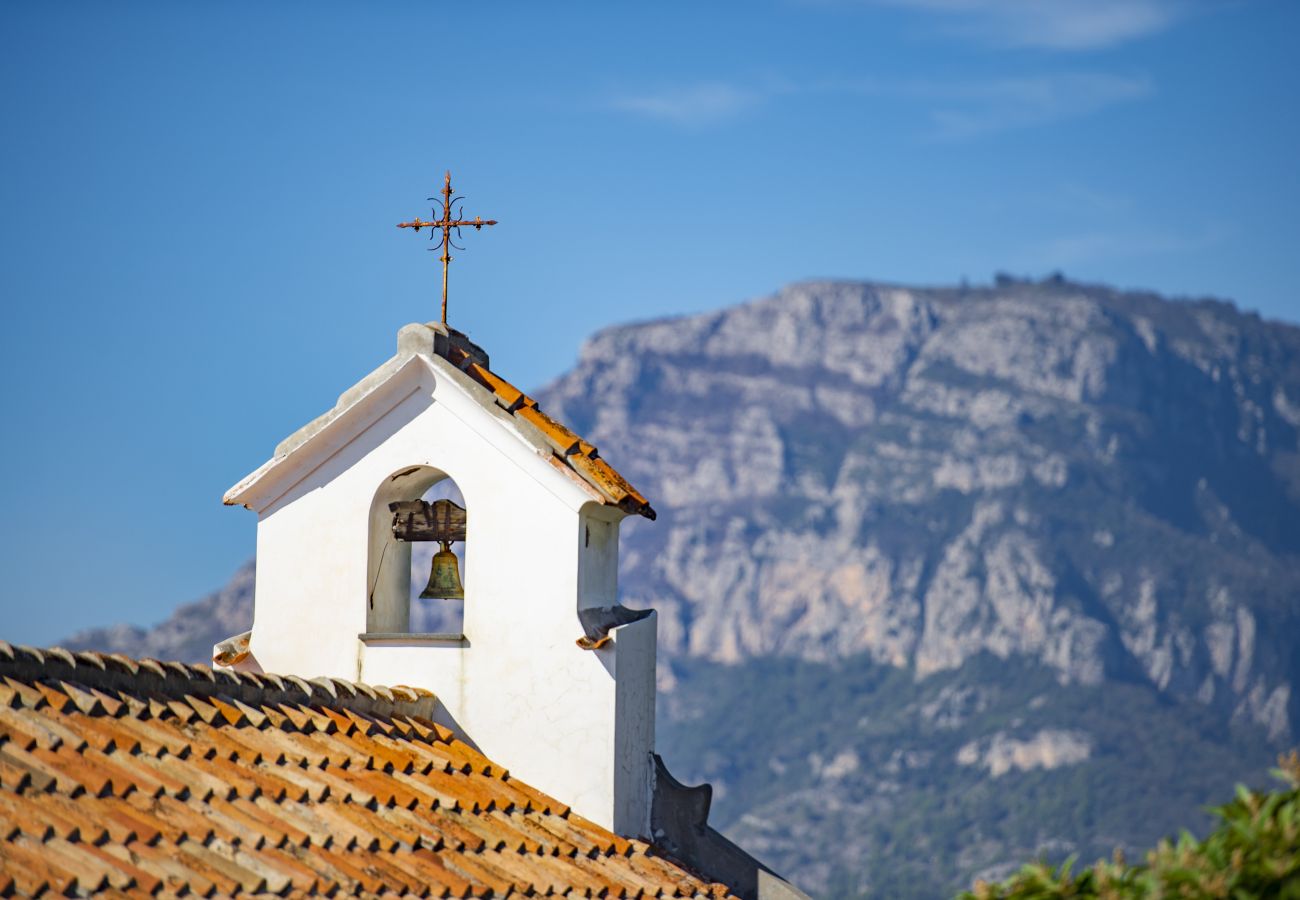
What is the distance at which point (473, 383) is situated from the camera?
12117 mm

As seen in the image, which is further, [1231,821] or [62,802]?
[62,802]

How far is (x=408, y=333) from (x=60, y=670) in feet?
11.4

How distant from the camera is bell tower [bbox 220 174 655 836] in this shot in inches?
461

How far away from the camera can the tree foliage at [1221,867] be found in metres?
6.38

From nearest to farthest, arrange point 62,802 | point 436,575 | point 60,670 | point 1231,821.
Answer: point 1231,821 < point 62,802 < point 60,670 < point 436,575

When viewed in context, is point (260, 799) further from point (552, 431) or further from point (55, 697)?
point (552, 431)

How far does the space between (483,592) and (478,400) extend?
1.10 m

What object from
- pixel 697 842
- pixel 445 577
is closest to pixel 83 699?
pixel 697 842

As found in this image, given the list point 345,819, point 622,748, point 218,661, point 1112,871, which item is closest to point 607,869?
point 622,748

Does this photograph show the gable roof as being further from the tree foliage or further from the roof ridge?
the tree foliage

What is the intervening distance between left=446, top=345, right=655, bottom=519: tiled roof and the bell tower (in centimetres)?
1

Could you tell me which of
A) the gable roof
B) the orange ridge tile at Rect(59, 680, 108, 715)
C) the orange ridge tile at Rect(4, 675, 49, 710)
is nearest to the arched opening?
the gable roof

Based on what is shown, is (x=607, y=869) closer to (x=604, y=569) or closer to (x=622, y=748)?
(x=622, y=748)

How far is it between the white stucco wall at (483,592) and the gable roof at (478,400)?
1.0 inches
